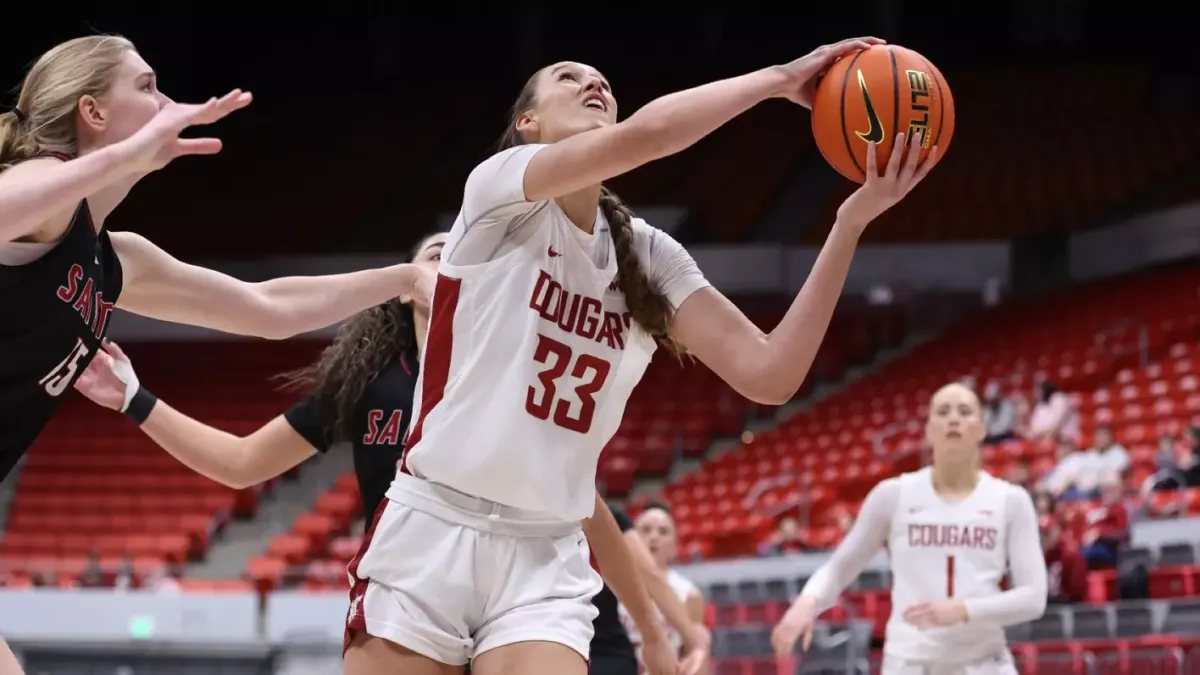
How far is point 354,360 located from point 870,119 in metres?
1.91

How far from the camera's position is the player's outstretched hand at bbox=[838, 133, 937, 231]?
9.70 feet

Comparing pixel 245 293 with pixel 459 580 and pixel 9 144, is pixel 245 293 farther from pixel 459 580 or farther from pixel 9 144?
pixel 459 580

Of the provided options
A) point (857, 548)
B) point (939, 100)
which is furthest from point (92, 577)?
A: point (939, 100)

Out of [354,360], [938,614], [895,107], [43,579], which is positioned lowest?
[43,579]

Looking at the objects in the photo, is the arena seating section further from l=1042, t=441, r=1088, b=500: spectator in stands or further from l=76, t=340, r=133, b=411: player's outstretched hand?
l=76, t=340, r=133, b=411: player's outstretched hand

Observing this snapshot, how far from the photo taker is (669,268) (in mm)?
3330

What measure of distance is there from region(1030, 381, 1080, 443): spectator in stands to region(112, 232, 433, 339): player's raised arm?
9.85 m

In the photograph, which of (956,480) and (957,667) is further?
(956,480)

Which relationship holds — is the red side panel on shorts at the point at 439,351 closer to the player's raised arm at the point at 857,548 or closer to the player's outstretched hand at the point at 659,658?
the player's outstretched hand at the point at 659,658

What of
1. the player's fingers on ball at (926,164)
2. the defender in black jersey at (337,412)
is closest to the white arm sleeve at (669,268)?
the player's fingers on ball at (926,164)

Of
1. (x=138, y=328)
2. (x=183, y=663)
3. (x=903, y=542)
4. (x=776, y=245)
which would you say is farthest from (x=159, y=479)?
(x=903, y=542)

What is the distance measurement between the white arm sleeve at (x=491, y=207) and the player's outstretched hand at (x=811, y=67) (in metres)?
0.50

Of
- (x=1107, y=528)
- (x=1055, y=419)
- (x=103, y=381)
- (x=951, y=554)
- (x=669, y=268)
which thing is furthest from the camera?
(x=1055, y=419)

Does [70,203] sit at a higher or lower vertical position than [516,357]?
higher
